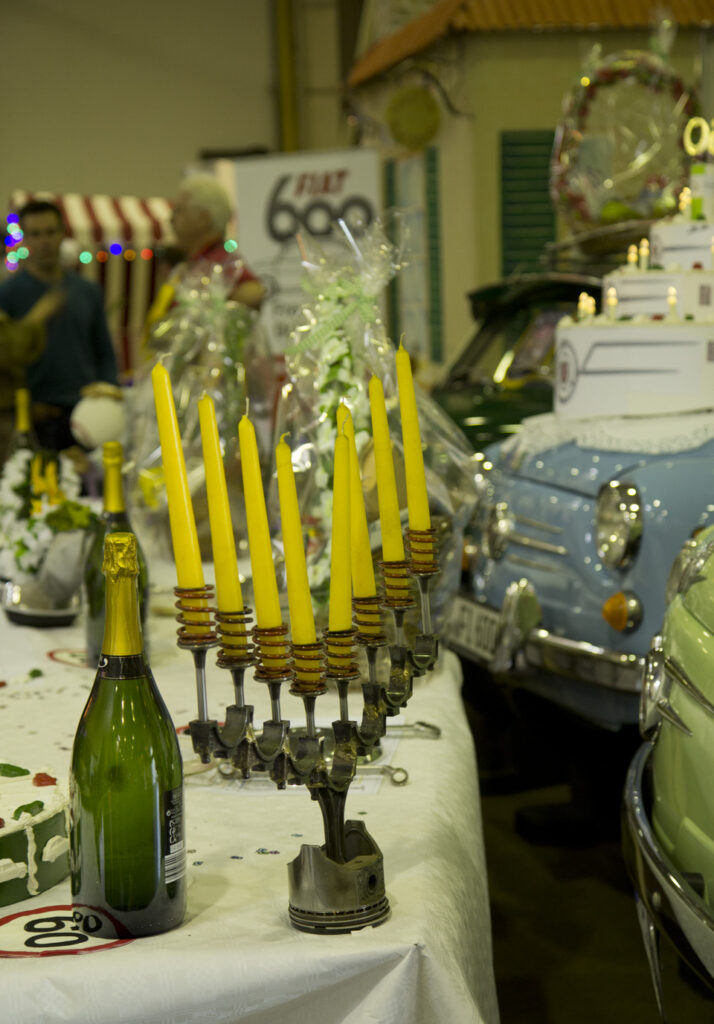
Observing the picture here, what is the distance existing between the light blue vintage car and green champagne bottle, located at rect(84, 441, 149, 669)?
51.7 inches

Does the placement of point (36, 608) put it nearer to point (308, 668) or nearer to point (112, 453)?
point (112, 453)

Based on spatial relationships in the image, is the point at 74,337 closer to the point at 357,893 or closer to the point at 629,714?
the point at 629,714

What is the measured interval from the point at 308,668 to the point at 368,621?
0.10 meters

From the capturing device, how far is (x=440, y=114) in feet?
28.2

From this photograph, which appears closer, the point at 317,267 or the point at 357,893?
the point at 357,893

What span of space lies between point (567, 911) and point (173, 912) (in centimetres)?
191

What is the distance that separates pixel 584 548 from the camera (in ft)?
9.85

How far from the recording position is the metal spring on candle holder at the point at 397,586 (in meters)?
1.19

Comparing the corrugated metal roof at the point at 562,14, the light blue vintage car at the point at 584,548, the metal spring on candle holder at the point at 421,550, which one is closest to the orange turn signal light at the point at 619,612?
the light blue vintage car at the point at 584,548

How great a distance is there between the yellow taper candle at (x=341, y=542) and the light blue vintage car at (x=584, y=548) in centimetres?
178

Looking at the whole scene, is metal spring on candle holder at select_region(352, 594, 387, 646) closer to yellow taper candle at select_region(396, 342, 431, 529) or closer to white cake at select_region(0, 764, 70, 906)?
yellow taper candle at select_region(396, 342, 431, 529)

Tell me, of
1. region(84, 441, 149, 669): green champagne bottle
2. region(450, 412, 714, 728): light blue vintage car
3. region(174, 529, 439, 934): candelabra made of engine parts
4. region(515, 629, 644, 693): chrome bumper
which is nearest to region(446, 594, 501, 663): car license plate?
region(450, 412, 714, 728): light blue vintage car

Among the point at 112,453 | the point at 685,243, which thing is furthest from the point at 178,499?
the point at 685,243

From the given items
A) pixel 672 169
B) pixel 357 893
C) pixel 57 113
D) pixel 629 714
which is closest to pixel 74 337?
pixel 672 169
